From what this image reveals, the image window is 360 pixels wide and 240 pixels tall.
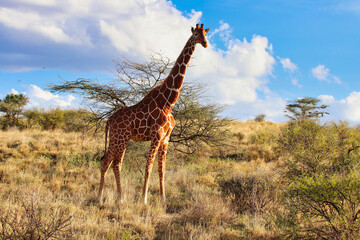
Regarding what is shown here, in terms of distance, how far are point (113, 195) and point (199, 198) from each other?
2.44 metres

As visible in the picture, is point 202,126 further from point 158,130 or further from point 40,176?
point 40,176

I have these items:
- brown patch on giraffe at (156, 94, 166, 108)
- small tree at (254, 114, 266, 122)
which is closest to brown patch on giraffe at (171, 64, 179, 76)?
brown patch on giraffe at (156, 94, 166, 108)

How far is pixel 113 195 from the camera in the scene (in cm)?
776

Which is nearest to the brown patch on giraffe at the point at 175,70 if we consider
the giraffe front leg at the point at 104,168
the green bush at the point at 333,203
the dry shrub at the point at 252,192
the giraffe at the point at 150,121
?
the giraffe at the point at 150,121

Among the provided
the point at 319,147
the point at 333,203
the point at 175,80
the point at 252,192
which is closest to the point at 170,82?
the point at 175,80

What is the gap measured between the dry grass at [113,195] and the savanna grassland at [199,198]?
28 mm

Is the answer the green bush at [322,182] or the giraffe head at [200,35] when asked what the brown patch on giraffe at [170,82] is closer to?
the giraffe head at [200,35]

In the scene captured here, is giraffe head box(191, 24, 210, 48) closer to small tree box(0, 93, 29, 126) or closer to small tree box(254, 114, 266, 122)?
small tree box(0, 93, 29, 126)

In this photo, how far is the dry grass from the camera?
5441 millimetres

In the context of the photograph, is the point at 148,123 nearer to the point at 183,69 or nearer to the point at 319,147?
the point at 183,69

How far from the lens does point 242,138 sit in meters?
20.1

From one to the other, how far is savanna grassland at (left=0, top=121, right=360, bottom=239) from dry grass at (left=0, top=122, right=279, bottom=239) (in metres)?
0.03

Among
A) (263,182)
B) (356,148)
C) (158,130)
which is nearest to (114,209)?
(158,130)

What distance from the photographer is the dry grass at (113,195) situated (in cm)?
544
